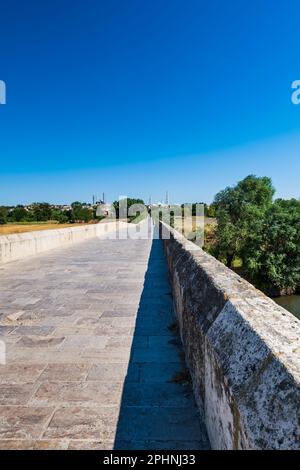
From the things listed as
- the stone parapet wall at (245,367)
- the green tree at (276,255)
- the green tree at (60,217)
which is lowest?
the green tree at (276,255)

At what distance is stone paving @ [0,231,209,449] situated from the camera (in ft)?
6.97

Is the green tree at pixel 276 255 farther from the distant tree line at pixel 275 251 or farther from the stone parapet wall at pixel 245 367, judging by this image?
the stone parapet wall at pixel 245 367

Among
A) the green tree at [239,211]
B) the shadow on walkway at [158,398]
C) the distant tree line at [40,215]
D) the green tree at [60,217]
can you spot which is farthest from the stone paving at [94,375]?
the green tree at [60,217]

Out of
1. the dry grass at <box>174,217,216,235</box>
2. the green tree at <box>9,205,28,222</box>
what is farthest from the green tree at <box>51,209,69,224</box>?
the dry grass at <box>174,217,216,235</box>

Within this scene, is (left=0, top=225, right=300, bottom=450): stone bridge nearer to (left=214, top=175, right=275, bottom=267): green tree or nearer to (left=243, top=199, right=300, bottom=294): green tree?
(left=243, top=199, right=300, bottom=294): green tree

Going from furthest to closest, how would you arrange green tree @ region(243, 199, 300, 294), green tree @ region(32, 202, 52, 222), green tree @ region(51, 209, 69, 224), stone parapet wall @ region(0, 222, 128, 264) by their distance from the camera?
green tree @ region(32, 202, 52, 222)
green tree @ region(51, 209, 69, 224)
green tree @ region(243, 199, 300, 294)
stone parapet wall @ region(0, 222, 128, 264)

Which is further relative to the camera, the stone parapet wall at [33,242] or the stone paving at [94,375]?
the stone parapet wall at [33,242]

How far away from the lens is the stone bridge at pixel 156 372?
139cm

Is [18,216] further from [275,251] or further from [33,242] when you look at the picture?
[33,242]

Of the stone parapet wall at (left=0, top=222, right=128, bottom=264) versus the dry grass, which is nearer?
the stone parapet wall at (left=0, top=222, right=128, bottom=264)

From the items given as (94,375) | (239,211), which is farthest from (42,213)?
(94,375)

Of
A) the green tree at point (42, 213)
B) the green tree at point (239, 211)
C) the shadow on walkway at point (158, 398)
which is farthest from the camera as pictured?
the green tree at point (42, 213)

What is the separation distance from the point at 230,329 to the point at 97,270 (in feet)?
22.2

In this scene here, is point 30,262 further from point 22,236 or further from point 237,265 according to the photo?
point 237,265
